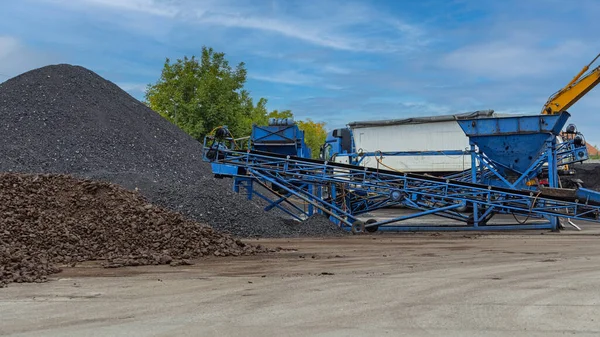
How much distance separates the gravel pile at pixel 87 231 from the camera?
11453 millimetres

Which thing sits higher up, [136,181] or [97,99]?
[97,99]

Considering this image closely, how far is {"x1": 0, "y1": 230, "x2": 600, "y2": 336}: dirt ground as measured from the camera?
6.22 m

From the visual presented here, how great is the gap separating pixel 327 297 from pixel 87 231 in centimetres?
676

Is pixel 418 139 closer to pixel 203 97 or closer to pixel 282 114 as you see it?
pixel 203 97

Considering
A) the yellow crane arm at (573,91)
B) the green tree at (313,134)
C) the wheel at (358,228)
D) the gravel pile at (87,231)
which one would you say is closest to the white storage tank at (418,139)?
the yellow crane arm at (573,91)

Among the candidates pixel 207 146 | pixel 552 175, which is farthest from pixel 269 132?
pixel 552 175

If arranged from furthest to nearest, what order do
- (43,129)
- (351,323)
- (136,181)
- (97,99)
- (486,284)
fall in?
(97,99) < (43,129) < (136,181) < (486,284) < (351,323)

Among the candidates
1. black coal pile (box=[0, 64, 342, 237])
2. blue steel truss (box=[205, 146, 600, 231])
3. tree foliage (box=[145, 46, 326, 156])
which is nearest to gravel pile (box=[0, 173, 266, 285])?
black coal pile (box=[0, 64, 342, 237])

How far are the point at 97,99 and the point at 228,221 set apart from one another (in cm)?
1219

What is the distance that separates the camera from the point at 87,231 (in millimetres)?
12953

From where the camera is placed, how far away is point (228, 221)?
1717 centimetres

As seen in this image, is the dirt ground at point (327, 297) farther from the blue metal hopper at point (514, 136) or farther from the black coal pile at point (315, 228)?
the blue metal hopper at point (514, 136)

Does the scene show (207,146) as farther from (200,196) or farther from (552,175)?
(552,175)

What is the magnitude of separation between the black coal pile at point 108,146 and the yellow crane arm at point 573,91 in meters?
12.1
